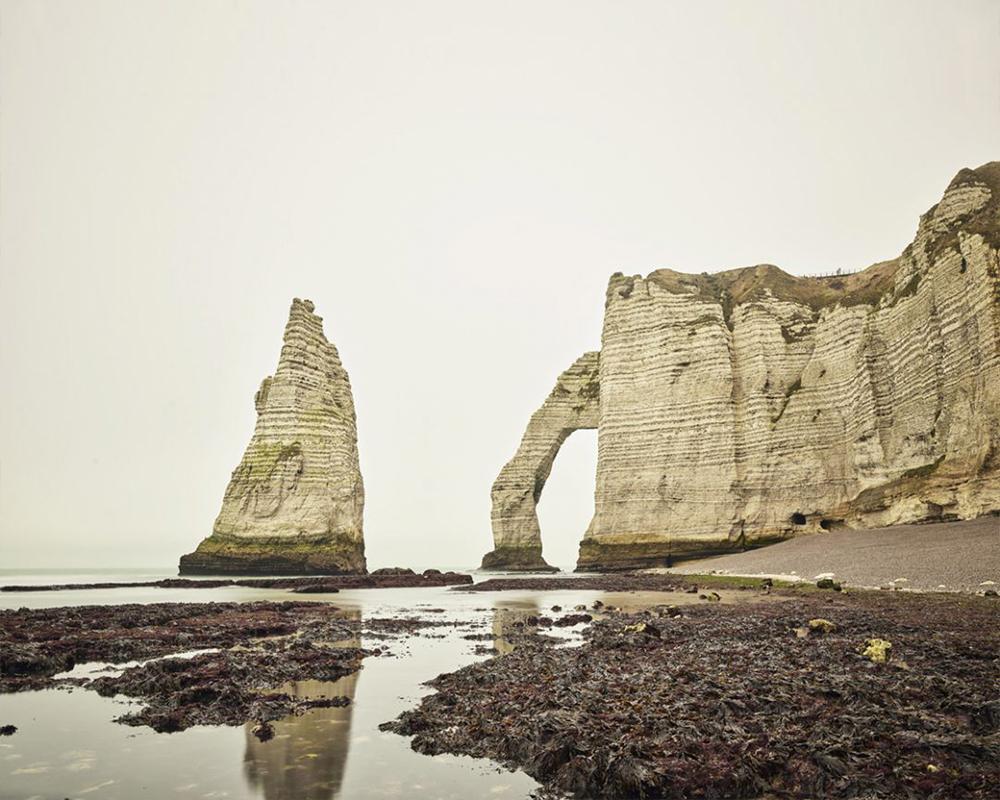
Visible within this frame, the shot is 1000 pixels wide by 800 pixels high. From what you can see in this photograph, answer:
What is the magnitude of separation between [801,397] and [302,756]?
44882mm

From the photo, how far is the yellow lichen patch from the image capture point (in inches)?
346

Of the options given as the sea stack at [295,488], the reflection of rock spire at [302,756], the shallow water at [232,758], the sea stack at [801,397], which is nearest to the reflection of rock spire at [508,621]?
the shallow water at [232,758]

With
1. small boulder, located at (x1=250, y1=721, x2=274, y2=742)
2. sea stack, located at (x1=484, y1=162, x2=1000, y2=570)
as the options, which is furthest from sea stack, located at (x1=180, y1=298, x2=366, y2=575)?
small boulder, located at (x1=250, y1=721, x2=274, y2=742)

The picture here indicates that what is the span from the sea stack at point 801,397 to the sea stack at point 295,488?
18379 mm

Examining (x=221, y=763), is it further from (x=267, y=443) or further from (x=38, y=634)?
(x=267, y=443)

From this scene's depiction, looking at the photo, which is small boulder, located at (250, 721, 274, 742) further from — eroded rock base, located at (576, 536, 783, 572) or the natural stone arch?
the natural stone arch

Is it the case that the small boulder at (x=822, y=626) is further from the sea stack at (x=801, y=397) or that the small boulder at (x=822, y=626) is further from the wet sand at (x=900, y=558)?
the sea stack at (x=801, y=397)

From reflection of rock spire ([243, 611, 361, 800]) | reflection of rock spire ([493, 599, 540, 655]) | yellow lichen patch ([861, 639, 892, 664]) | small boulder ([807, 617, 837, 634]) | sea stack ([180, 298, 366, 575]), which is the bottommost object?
reflection of rock spire ([493, 599, 540, 655])

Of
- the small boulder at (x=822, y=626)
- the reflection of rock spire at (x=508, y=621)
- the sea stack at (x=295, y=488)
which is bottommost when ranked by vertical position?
the reflection of rock spire at (x=508, y=621)

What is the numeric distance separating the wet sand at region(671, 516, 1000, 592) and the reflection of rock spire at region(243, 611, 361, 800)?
1696 cm

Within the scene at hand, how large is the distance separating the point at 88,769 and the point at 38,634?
9521mm

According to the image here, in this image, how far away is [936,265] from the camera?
32938 millimetres

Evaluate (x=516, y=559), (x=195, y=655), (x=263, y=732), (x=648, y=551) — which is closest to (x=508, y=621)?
Answer: (x=195, y=655)

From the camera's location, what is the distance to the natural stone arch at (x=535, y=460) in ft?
219
